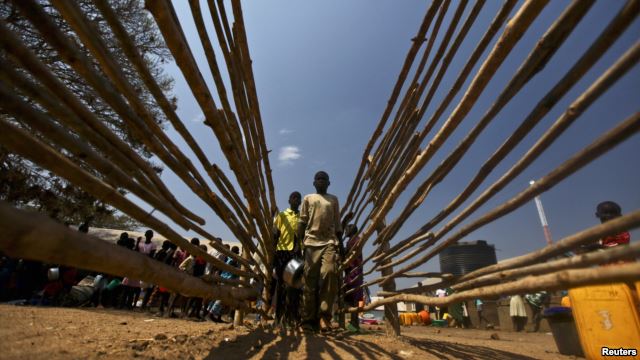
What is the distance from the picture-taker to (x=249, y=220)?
8.21ft

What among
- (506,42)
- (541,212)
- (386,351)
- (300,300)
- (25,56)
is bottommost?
(386,351)

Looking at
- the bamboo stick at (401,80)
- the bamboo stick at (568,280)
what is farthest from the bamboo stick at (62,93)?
the bamboo stick at (401,80)

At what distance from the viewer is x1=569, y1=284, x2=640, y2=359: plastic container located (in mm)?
1950

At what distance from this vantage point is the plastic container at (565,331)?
266 cm

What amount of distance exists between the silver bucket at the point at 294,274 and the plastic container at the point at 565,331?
217 centimetres

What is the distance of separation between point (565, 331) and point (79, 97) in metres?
6.90

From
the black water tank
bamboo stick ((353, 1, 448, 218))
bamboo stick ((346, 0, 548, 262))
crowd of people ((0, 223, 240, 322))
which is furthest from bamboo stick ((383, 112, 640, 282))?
the black water tank

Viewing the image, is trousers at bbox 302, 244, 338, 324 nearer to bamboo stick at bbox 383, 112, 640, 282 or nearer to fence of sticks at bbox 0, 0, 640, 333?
fence of sticks at bbox 0, 0, 640, 333

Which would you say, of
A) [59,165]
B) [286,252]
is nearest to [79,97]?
[286,252]

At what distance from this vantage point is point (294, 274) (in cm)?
286

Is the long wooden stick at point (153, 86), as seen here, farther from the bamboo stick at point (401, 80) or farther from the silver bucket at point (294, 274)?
the bamboo stick at point (401, 80)

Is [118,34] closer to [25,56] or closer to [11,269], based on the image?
[25,56]

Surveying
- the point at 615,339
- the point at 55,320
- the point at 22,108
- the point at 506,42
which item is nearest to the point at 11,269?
the point at 55,320

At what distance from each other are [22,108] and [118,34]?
1.77 feet
